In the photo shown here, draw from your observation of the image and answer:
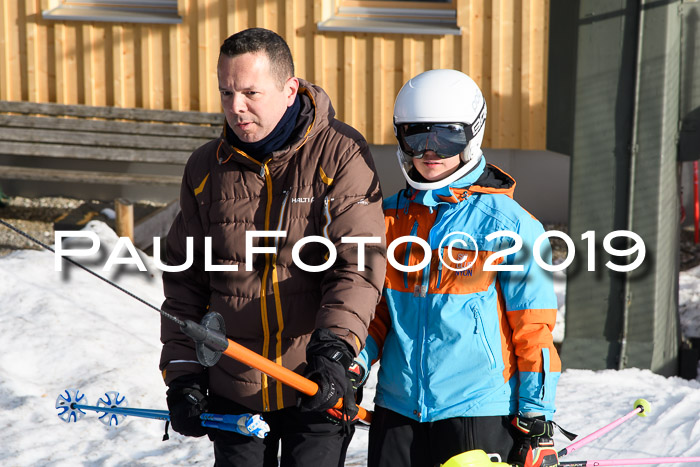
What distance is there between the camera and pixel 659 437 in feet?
17.3

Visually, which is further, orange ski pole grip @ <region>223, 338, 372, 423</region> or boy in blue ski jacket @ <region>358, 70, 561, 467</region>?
boy in blue ski jacket @ <region>358, 70, 561, 467</region>

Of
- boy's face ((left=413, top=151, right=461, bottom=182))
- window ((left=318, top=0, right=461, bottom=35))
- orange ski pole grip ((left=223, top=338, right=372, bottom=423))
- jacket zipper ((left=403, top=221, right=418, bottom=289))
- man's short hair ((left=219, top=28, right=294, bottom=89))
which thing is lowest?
orange ski pole grip ((left=223, top=338, right=372, bottom=423))

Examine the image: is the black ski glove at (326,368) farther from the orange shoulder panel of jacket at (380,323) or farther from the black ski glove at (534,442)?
the black ski glove at (534,442)

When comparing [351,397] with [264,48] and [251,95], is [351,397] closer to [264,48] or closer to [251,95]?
[251,95]

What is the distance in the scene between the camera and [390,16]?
32.2 ft

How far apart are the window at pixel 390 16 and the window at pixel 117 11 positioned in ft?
5.46

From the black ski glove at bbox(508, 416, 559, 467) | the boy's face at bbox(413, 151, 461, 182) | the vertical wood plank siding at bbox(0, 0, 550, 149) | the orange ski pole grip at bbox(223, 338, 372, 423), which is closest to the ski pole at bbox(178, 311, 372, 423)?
the orange ski pole grip at bbox(223, 338, 372, 423)

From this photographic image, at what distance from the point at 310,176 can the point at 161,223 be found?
20.8ft

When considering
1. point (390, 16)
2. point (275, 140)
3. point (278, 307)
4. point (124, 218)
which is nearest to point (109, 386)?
point (124, 218)

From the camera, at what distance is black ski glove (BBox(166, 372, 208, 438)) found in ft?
9.62

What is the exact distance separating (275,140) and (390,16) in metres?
7.27

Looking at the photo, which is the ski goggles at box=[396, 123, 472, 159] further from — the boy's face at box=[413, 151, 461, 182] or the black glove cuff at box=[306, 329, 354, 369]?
the black glove cuff at box=[306, 329, 354, 369]

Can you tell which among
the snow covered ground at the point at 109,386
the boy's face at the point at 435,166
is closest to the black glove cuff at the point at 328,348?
the boy's face at the point at 435,166

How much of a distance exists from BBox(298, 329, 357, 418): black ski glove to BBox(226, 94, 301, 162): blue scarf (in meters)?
0.57
